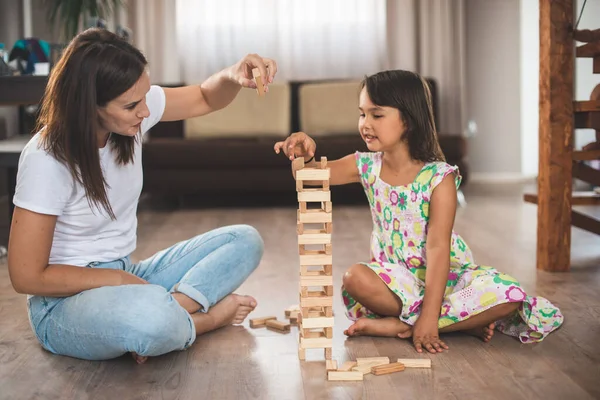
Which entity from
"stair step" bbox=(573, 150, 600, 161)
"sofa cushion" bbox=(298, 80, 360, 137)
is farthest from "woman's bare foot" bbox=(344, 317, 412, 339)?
"sofa cushion" bbox=(298, 80, 360, 137)

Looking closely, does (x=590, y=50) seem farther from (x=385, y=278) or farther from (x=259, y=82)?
(x=259, y=82)

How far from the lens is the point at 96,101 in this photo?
5.81 ft

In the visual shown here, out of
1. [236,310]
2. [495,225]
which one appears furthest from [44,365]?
[495,225]

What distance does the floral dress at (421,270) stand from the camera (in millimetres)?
1996

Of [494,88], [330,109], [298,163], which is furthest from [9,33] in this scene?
[298,163]

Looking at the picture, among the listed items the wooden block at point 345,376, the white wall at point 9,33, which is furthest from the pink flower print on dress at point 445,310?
the white wall at point 9,33

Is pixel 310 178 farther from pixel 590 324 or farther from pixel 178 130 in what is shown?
pixel 178 130

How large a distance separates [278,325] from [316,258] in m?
0.39

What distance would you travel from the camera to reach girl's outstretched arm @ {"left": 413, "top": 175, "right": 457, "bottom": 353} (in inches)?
77.7

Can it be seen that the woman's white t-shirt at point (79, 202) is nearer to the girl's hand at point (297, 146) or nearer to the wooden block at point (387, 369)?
the girl's hand at point (297, 146)

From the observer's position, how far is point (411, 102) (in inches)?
81.0

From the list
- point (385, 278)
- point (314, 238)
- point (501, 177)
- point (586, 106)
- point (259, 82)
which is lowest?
point (501, 177)

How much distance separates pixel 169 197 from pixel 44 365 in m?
3.40

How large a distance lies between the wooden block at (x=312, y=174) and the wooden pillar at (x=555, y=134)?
1.22 meters
